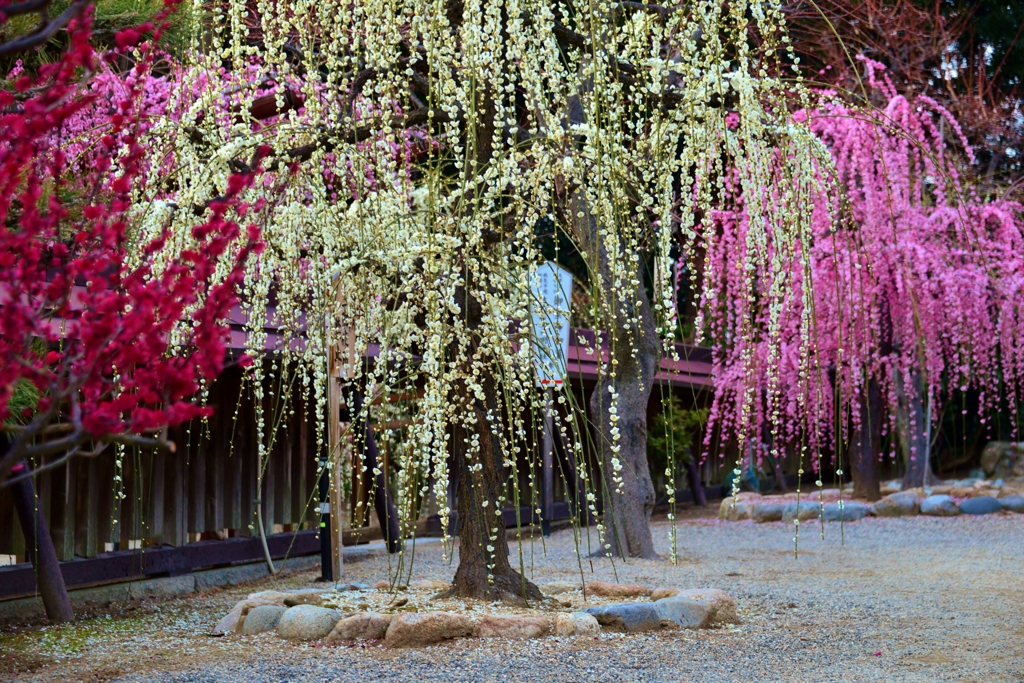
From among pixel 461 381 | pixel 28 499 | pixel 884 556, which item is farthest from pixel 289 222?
pixel 884 556

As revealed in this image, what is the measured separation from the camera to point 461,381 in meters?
4.28

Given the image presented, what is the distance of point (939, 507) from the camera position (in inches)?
384

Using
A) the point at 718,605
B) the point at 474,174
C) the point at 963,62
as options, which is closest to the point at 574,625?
the point at 718,605

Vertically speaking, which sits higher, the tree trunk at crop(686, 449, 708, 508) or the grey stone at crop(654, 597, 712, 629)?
the tree trunk at crop(686, 449, 708, 508)

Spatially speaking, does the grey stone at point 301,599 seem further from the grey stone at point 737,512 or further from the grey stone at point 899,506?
the grey stone at point 899,506

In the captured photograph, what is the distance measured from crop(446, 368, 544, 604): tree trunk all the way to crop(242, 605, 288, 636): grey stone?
29.8 inches

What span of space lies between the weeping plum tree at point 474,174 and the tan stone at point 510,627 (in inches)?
10.3

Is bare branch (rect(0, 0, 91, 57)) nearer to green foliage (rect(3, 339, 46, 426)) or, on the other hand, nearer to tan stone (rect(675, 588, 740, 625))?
green foliage (rect(3, 339, 46, 426))

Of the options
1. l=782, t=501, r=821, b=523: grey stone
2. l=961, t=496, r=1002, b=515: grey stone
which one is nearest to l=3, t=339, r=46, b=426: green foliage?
l=782, t=501, r=821, b=523: grey stone

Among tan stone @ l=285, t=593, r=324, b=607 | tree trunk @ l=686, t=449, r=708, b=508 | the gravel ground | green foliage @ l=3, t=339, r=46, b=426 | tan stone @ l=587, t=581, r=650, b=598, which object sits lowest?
the gravel ground

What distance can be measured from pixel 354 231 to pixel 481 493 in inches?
48.0

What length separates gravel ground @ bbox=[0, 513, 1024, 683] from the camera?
3500 mm

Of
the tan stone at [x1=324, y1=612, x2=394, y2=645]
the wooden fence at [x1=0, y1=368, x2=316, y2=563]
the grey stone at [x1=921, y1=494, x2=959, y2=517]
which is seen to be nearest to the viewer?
the tan stone at [x1=324, y1=612, x2=394, y2=645]

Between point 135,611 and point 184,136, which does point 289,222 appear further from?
point 135,611
